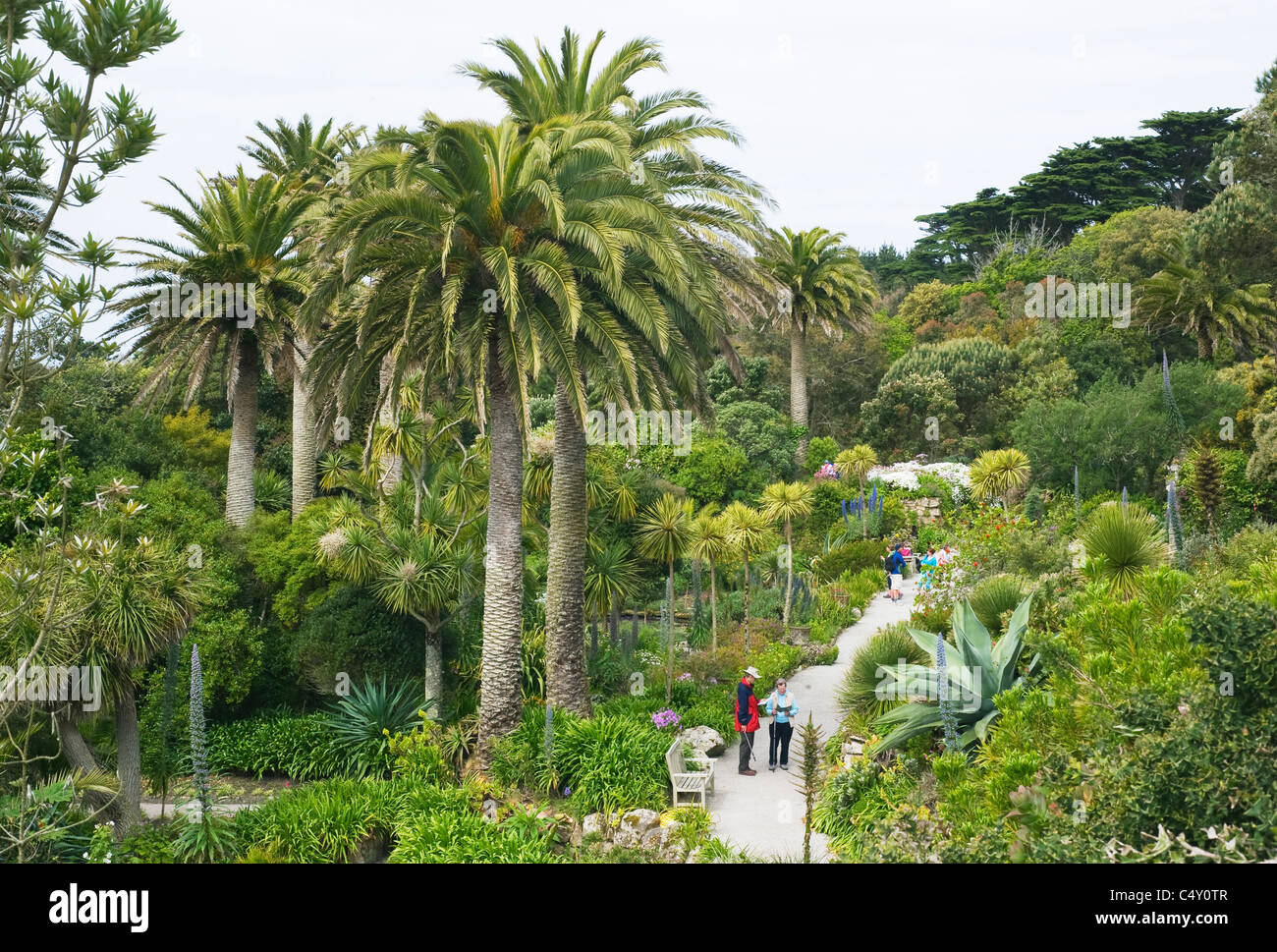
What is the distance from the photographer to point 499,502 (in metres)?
14.5

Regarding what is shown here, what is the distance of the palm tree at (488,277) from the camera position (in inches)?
511

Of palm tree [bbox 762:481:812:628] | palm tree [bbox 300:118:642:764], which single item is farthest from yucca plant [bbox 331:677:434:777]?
palm tree [bbox 762:481:812:628]

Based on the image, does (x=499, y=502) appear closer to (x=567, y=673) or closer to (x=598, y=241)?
(x=567, y=673)

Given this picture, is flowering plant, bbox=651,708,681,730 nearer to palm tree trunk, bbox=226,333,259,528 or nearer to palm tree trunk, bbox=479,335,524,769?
palm tree trunk, bbox=479,335,524,769

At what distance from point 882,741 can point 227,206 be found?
16.3 m

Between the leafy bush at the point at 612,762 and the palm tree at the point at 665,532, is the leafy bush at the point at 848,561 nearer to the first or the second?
the palm tree at the point at 665,532

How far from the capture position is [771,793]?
503 inches

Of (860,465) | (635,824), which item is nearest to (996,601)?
(635,824)

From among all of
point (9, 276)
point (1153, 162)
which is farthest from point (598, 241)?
point (1153, 162)

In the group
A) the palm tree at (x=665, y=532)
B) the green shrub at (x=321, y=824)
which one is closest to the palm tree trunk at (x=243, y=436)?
the palm tree at (x=665, y=532)

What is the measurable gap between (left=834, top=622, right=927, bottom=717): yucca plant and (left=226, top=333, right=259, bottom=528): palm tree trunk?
1301cm

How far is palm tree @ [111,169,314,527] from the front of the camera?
1977 centimetres

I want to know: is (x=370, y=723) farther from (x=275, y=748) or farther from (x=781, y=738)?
(x=781, y=738)

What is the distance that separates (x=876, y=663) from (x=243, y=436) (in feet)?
47.2
